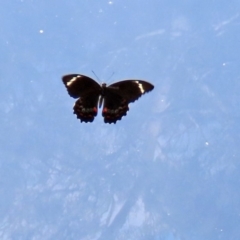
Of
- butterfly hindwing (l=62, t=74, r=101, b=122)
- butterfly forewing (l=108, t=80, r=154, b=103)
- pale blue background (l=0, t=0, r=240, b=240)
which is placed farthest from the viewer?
pale blue background (l=0, t=0, r=240, b=240)

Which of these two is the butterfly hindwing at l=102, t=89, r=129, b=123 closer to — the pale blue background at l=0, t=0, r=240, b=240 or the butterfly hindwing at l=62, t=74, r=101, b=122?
the butterfly hindwing at l=62, t=74, r=101, b=122

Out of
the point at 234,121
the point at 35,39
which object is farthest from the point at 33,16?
the point at 234,121

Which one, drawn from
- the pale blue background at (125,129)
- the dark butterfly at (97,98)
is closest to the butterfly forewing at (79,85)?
the dark butterfly at (97,98)

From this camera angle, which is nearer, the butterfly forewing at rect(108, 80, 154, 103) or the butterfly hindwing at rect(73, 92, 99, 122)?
the butterfly forewing at rect(108, 80, 154, 103)

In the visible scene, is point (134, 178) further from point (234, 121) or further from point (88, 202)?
point (234, 121)

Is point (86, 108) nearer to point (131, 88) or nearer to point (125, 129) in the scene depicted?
point (131, 88)

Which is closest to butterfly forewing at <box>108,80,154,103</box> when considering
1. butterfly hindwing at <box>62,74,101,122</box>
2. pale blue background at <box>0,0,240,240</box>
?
butterfly hindwing at <box>62,74,101,122</box>

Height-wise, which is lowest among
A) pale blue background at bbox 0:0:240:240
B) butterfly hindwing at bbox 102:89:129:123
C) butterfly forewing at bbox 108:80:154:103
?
pale blue background at bbox 0:0:240:240

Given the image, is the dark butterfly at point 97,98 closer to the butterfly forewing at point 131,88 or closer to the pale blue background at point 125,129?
the butterfly forewing at point 131,88
